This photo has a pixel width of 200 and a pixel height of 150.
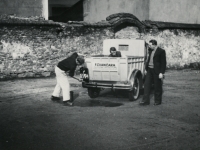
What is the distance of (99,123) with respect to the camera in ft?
20.6

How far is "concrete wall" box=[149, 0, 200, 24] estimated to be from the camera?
909 inches

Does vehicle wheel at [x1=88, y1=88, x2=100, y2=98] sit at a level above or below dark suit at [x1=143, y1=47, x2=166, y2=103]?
below

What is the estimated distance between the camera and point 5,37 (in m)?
13.4

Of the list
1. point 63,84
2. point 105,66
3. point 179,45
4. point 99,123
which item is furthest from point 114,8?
point 99,123

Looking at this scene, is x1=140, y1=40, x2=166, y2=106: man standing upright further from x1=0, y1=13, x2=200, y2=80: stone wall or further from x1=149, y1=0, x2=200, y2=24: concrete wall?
x1=149, y1=0, x2=200, y2=24: concrete wall

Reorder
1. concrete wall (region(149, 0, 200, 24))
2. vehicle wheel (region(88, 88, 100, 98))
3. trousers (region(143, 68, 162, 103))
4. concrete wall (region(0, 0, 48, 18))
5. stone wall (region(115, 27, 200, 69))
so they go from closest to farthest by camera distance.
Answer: trousers (region(143, 68, 162, 103)), vehicle wheel (region(88, 88, 100, 98)), concrete wall (region(0, 0, 48, 18)), stone wall (region(115, 27, 200, 69)), concrete wall (region(149, 0, 200, 24))

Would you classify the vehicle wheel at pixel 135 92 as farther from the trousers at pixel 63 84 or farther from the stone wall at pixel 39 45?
the stone wall at pixel 39 45

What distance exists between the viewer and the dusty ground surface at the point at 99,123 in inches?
196

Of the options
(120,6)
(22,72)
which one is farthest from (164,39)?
(22,72)

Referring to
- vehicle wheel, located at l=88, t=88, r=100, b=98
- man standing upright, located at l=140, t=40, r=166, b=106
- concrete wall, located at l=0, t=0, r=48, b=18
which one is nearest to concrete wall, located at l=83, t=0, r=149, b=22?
concrete wall, located at l=0, t=0, r=48, b=18

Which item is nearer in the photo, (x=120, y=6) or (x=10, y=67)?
(x=10, y=67)

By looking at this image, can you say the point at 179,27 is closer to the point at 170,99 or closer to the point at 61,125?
the point at 170,99

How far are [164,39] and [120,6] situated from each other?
6.26m

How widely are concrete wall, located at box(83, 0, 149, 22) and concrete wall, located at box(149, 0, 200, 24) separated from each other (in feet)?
2.59
